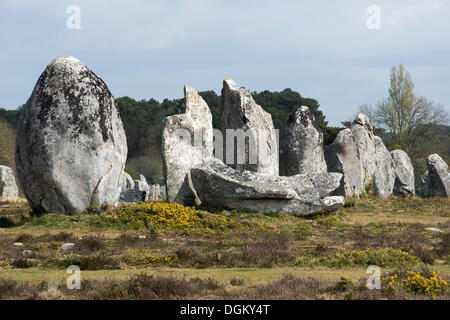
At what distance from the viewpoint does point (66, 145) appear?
→ 60.2 ft

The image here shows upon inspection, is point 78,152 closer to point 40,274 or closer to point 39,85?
point 39,85

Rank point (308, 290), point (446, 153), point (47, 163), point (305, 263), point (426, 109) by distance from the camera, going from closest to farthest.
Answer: point (308, 290), point (305, 263), point (47, 163), point (426, 109), point (446, 153)

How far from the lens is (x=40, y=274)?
10.4 m

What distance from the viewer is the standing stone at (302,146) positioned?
28.7 metres

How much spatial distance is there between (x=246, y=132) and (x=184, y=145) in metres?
3.26

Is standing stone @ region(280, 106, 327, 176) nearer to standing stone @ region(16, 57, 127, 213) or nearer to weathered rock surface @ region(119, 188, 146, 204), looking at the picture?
weathered rock surface @ region(119, 188, 146, 204)

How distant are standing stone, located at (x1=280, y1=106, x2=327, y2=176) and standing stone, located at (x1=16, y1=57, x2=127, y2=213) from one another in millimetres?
11649

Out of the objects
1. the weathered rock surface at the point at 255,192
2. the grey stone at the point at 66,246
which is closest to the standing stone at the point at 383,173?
the weathered rock surface at the point at 255,192

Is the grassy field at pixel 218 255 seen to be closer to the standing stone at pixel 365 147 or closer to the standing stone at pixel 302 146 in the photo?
the standing stone at pixel 302 146

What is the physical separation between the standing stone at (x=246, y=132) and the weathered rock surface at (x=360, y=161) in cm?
498

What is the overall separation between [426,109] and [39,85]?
152ft

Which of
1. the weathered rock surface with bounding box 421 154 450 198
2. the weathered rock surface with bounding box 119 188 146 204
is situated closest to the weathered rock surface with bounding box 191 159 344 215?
the weathered rock surface with bounding box 119 188 146 204

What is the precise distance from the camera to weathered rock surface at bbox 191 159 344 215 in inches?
795
